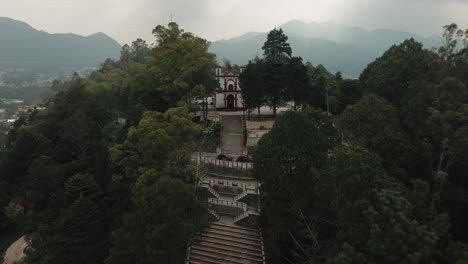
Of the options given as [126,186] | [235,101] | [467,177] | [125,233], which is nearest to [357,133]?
[467,177]

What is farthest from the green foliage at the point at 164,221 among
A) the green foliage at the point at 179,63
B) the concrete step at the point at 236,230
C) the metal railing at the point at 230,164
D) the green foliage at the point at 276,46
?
the green foliage at the point at 276,46

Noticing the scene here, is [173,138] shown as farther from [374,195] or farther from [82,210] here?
[374,195]

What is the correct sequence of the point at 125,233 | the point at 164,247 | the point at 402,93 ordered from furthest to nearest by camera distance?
the point at 402,93
the point at 125,233
the point at 164,247

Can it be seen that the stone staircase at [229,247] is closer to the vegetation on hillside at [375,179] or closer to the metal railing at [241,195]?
the vegetation on hillside at [375,179]

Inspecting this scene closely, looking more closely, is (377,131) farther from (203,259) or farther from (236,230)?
(203,259)

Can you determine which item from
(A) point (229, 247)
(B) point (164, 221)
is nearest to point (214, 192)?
(A) point (229, 247)

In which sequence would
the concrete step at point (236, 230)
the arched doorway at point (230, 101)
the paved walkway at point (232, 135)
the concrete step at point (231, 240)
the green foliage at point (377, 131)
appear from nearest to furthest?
the green foliage at point (377, 131), the concrete step at point (231, 240), the concrete step at point (236, 230), the paved walkway at point (232, 135), the arched doorway at point (230, 101)
